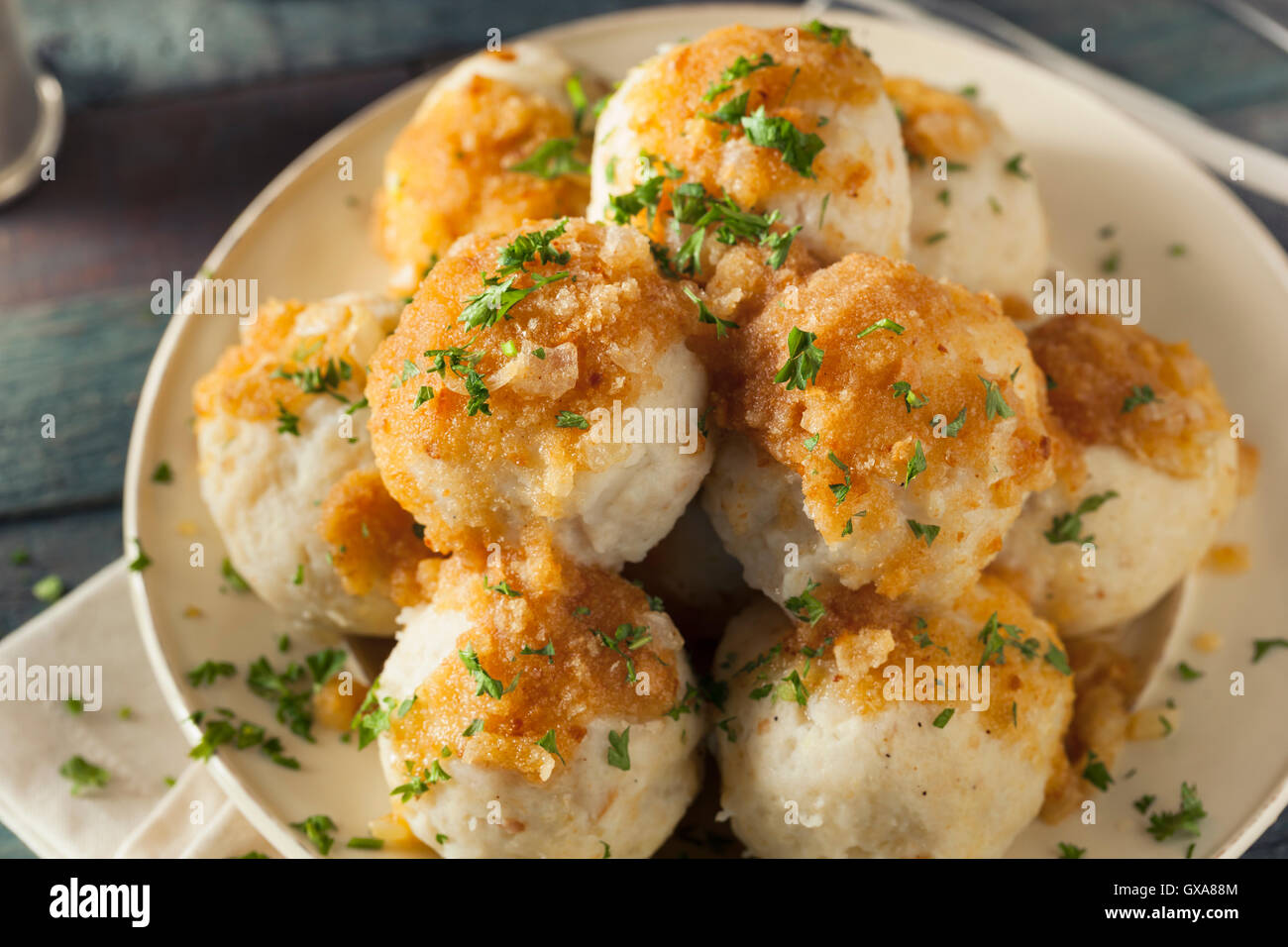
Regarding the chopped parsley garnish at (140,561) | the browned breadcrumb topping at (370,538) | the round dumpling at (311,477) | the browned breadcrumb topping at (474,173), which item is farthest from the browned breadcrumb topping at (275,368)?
the browned breadcrumb topping at (474,173)

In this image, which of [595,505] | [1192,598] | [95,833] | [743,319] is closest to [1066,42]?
[1192,598]

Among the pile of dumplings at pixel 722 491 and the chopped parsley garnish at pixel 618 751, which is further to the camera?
the chopped parsley garnish at pixel 618 751

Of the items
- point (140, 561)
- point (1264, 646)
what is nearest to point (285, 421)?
point (140, 561)

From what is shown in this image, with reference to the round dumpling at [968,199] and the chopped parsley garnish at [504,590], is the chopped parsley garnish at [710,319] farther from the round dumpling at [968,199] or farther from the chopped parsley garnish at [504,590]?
the round dumpling at [968,199]

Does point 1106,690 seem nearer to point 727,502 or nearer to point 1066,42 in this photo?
point 727,502

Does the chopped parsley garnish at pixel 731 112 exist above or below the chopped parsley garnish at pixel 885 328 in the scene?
above

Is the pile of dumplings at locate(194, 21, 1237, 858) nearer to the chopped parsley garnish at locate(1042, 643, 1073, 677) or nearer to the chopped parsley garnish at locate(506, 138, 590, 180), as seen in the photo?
the chopped parsley garnish at locate(1042, 643, 1073, 677)

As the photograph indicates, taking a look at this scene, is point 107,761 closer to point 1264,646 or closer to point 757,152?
point 757,152
